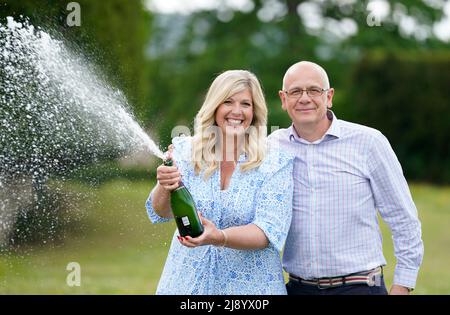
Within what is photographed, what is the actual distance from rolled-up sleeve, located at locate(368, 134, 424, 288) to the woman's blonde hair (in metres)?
0.67

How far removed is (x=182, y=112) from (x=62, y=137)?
16.4 meters

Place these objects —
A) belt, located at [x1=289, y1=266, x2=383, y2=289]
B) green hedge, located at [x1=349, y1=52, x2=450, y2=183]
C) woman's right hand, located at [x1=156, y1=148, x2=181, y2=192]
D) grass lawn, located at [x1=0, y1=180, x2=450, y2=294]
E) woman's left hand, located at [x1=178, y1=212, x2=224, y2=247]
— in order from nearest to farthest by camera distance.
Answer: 1. woman's left hand, located at [x1=178, y1=212, x2=224, y2=247]
2. woman's right hand, located at [x1=156, y1=148, x2=181, y2=192]
3. belt, located at [x1=289, y1=266, x2=383, y2=289]
4. grass lawn, located at [x1=0, y1=180, x2=450, y2=294]
5. green hedge, located at [x1=349, y1=52, x2=450, y2=183]

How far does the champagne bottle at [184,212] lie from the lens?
398cm

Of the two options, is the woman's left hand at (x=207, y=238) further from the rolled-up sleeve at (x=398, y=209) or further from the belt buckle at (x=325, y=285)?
the rolled-up sleeve at (x=398, y=209)

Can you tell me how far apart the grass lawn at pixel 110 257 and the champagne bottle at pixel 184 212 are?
4.54m

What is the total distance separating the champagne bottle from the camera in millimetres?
3977

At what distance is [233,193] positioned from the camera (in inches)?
163

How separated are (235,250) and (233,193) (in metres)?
0.31

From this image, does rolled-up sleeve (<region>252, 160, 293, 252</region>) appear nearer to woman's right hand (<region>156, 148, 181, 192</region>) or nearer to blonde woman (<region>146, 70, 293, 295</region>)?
blonde woman (<region>146, 70, 293, 295</region>)

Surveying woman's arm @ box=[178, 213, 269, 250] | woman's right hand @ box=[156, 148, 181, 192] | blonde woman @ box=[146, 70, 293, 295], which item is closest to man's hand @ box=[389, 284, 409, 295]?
blonde woman @ box=[146, 70, 293, 295]

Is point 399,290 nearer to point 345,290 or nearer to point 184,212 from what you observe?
point 345,290

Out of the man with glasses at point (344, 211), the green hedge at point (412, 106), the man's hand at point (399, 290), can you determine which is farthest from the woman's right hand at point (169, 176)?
the green hedge at point (412, 106)
